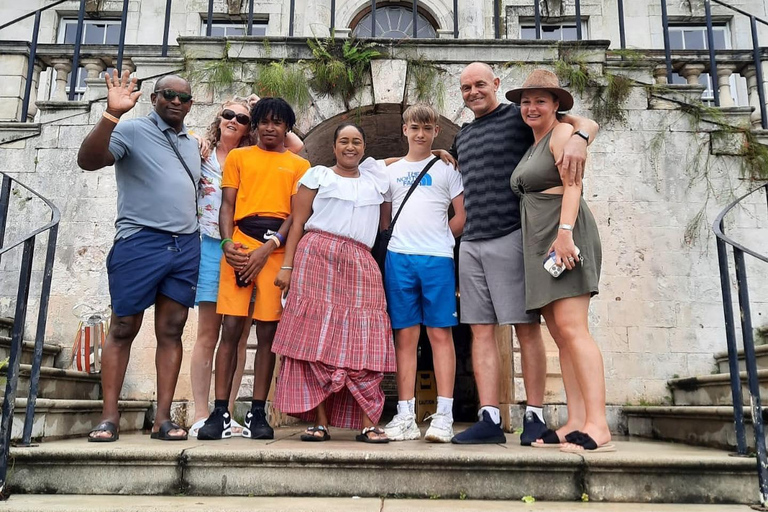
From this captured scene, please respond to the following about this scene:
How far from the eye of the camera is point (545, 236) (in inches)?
126

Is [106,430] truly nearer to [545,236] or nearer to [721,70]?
[545,236]

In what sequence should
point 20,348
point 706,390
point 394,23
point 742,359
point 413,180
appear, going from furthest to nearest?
1. point 394,23
2. point 742,359
3. point 706,390
4. point 413,180
5. point 20,348

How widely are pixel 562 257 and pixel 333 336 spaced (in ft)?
4.52

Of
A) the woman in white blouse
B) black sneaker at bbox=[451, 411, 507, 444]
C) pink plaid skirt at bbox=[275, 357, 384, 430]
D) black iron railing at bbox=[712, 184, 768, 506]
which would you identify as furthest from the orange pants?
black iron railing at bbox=[712, 184, 768, 506]

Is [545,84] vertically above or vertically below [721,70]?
below

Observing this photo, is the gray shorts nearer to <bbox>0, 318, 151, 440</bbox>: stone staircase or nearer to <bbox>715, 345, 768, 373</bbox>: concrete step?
<bbox>715, 345, 768, 373</bbox>: concrete step

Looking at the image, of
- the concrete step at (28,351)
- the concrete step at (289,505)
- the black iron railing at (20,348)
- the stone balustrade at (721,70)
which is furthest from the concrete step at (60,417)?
the stone balustrade at (721,70)

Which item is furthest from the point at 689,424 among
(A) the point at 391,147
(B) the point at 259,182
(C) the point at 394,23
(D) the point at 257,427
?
(C) the point at 394,23

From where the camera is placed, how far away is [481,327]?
3514mm

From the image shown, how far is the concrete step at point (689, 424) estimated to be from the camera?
3.34 meters

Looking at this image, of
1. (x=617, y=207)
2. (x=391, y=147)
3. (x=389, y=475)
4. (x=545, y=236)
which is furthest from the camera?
(x=391, y=147)

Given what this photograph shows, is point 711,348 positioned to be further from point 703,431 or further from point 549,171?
point 549,171

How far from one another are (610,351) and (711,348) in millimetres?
925

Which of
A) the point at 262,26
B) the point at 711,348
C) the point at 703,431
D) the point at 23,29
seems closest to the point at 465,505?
the point at 703,431
